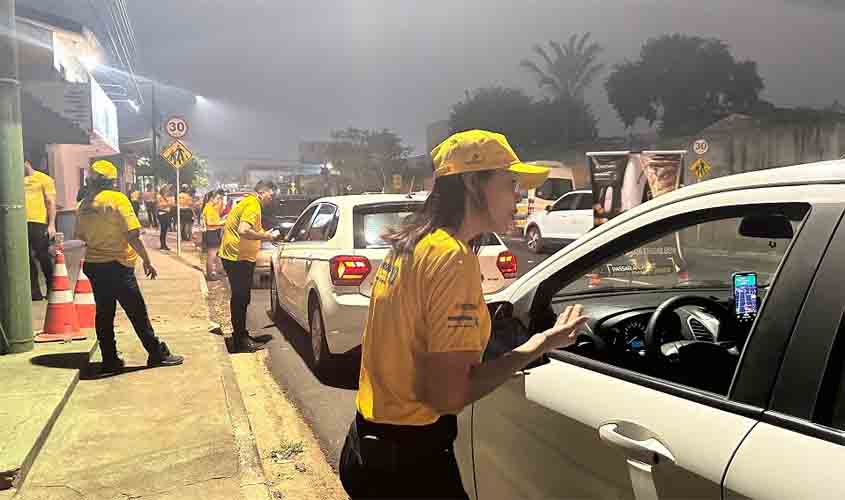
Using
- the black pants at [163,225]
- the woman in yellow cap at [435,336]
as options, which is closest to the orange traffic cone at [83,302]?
the woman in yellow cap at [435,336]

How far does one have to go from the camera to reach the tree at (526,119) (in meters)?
49.1

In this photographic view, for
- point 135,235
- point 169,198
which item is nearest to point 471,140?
point 135,235

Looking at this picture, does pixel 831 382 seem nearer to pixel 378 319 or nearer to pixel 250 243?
pixel 378 319

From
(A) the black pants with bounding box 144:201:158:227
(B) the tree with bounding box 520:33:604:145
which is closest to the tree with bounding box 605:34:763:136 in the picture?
(B) the tree with bounding box 520:33:604:145

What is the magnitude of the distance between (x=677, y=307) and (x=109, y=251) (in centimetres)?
466

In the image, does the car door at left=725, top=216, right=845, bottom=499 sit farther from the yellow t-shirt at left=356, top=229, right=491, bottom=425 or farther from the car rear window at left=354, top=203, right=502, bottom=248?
the car rear window at left=354, top=203, right=502, bottom=248

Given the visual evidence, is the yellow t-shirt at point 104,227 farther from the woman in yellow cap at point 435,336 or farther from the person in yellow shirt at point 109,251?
the woman in yellow cap at point 435,336

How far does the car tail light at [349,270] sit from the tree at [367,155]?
2764 inches

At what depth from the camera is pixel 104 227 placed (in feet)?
18.2

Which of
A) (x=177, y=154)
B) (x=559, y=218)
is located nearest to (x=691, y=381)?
(x=177, y=154)

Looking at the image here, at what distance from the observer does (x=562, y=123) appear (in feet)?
163

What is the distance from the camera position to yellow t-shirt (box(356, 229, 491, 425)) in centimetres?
164

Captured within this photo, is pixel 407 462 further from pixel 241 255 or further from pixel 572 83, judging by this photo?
pixel 572 83

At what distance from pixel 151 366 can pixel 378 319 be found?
4731mm
